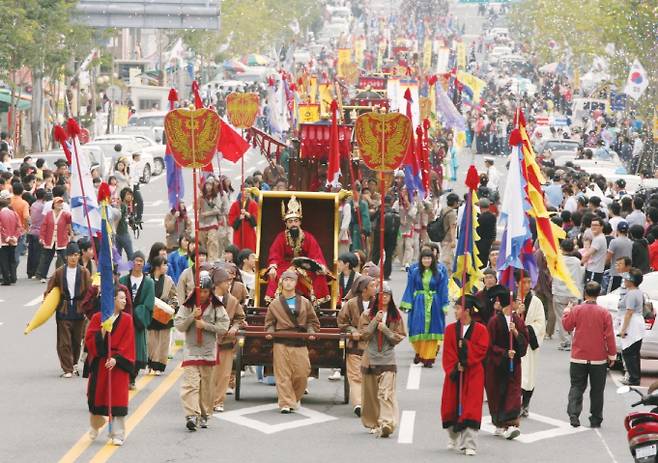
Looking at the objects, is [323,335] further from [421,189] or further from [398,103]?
[398,103]

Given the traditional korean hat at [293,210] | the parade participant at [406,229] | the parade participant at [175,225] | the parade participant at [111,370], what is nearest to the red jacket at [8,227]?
the parade participant at [175,225]

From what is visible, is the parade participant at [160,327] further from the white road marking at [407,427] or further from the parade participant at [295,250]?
the white road marking at [407,427]

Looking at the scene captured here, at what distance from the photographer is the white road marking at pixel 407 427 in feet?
54.2

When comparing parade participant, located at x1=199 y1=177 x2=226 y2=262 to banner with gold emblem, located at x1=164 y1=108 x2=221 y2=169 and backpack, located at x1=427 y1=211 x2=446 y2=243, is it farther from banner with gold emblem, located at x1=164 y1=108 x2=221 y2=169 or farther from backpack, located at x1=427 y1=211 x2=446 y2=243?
banner with gold emblem, located at x1=164 y1=108 x2=221 y2=169

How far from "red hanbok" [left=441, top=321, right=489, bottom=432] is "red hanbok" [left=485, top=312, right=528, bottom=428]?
0.61 metres

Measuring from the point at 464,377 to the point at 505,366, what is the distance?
0.82m

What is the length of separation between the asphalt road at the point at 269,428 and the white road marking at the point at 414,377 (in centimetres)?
1

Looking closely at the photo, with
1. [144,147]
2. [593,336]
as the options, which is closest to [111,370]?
[593,336]

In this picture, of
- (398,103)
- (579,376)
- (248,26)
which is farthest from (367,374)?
(248,26)

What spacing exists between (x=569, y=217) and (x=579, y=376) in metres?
11.0

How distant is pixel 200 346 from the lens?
1673 cm

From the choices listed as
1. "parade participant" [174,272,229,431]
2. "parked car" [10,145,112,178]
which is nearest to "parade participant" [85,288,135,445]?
"parade participant" [174,272,229,431]

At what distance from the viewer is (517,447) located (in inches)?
643

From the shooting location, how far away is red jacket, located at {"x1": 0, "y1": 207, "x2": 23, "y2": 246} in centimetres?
2880
